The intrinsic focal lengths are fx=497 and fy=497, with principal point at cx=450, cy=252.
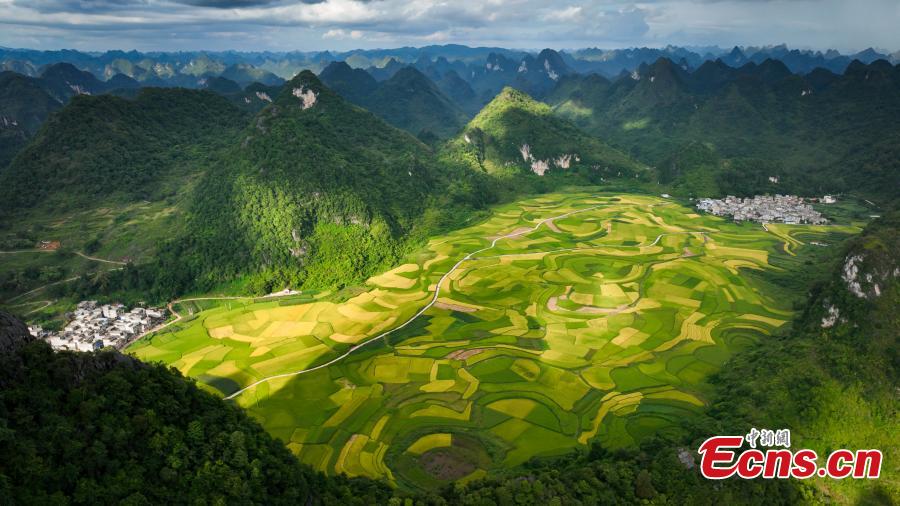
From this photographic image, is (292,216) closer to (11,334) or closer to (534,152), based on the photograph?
(11,334)

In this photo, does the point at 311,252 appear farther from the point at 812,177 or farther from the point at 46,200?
the point at 812,177

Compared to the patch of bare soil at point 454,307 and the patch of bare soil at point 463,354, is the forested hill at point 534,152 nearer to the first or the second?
the patch of bare soil at point 454,307

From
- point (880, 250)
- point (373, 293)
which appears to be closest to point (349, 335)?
point (373, 293)

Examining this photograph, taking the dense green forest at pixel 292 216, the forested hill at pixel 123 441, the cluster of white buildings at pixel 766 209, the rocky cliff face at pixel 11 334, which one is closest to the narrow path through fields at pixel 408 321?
the dense green forest at pixel 292 216

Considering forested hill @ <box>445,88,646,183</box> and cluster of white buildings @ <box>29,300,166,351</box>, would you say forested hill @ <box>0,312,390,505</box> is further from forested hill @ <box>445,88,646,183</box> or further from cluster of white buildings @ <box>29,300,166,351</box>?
forested hill @ <box>445,88,646,183</box>

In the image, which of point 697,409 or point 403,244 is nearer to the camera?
point 697,409

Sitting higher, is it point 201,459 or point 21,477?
point 21,477

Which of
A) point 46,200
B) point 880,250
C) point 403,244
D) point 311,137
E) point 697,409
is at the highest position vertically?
point 311,137
